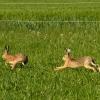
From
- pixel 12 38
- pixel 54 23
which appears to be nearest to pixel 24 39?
pixel 12 38

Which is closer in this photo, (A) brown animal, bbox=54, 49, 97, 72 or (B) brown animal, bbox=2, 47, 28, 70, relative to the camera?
(A) brown animal, bbox=54, 49, 97, 72

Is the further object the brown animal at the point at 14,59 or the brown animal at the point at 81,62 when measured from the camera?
the brown animal at the point at 14,59

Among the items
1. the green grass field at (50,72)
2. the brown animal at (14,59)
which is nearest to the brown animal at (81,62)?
the green grass field at (50,72)

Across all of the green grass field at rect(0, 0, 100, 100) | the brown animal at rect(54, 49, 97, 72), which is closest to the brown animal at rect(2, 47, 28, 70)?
the green grass field at rect(0, 0, 100, 100)

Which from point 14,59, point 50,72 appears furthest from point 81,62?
point 14,59

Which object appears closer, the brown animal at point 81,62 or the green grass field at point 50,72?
the green grass field at point 50,72

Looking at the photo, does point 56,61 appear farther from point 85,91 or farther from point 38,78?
point 85,91

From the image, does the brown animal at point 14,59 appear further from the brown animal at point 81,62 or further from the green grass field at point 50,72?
the brown animal at point 81,62

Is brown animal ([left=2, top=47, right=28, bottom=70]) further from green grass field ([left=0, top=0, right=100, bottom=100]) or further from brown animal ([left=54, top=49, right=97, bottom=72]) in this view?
brown animal ([left=54, top=49, right=97, bottom=72])

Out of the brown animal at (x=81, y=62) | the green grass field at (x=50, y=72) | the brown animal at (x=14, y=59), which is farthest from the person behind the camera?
the brown animal at (x=14, y=59)

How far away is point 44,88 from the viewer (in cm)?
865

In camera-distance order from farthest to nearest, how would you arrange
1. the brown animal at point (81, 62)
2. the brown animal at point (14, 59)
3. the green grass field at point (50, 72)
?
the brown animal at point (14, 59) < the brown animal at point (81, 62) < the green grass field at point (50, 72)

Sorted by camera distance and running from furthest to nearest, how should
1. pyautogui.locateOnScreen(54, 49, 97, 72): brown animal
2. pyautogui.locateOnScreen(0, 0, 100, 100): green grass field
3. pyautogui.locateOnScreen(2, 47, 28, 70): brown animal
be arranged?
pyautogui.locateOnScreen(2, 47, 28, 70): brown animal, pyautogui.locateOnScreen(54, 49, 97, 72): brown animal, pyautogui.locateOnScreen(0, 0, 100, 100): green grass field

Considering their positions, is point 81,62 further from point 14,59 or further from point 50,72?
point 14,59
